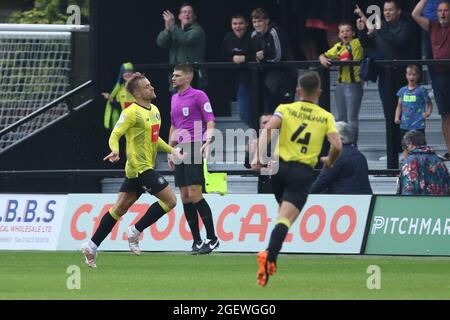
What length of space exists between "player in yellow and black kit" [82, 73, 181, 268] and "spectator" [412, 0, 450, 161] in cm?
499

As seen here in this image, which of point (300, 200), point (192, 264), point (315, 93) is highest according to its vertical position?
point (315, 93)

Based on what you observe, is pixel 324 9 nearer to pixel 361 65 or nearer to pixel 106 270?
pixel 361 65

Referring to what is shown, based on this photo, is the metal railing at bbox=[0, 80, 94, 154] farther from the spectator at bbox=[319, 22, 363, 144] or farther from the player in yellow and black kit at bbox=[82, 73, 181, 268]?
the player in yellow and black kit at bbox=[82, 73, 181, 268]

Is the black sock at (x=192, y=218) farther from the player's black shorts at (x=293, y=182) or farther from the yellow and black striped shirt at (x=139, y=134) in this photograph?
the player's black shorts at (x=293, y=182)

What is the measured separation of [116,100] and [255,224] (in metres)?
4.53

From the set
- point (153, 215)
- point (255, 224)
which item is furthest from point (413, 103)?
point (153, 215)

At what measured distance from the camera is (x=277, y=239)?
13812mm

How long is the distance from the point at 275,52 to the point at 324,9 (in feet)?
5.60

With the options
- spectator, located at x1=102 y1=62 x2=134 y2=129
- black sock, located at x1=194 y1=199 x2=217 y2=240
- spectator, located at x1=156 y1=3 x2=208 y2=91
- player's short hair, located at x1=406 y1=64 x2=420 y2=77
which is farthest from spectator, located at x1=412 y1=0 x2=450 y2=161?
spectator, located at x1=102 y1=62 x2=134 y2=129

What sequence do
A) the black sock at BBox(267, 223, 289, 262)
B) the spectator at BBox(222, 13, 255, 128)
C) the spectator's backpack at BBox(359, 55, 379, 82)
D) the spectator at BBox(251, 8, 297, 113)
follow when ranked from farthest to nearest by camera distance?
the spectator at BBox(222, 13, 255, 128) < the spectator at BBox(251, 8, 297, 113) < the spectator's backpack at BBox(359, 55, 379, 82) < the black sock at BBox(267, 223, 289, 262)

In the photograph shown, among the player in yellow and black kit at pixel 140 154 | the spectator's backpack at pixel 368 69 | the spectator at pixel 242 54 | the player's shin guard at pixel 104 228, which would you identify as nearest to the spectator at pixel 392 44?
the spectator's backpack at pixel 368 69

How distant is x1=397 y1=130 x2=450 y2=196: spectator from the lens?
63.0ft
